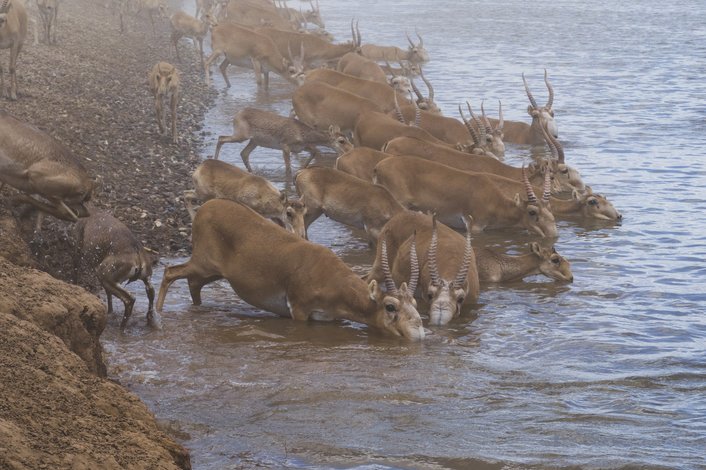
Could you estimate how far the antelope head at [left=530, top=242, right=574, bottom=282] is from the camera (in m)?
11.6

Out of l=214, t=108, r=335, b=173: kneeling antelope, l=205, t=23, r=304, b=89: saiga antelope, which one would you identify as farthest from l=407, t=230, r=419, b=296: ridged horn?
l=205, t=23, r=304, b=89: saiga antelope

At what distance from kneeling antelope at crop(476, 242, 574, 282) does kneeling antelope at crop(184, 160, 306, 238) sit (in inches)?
81.2

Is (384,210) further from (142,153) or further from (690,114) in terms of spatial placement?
(690,114)

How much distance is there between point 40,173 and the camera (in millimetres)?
9477

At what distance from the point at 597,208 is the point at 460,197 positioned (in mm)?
2167

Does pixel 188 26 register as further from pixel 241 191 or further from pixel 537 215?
pixel 537 215

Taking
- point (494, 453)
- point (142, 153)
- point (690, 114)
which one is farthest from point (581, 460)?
point (690, 114)

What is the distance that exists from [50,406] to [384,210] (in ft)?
23.6

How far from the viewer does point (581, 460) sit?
6.79 m

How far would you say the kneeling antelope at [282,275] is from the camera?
9344 millimetres

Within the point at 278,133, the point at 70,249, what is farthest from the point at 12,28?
the point at 70,249

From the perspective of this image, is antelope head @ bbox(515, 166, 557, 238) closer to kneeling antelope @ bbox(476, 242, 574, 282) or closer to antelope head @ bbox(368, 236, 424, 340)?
kneeling antelope @ bbox(476, 242, 574, 282)

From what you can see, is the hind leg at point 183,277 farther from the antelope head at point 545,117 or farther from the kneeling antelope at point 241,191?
the antelope head at point 545,117

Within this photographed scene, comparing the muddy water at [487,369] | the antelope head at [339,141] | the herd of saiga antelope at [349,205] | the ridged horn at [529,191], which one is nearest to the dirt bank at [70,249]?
the herd of saiga antelope at [349,205]
